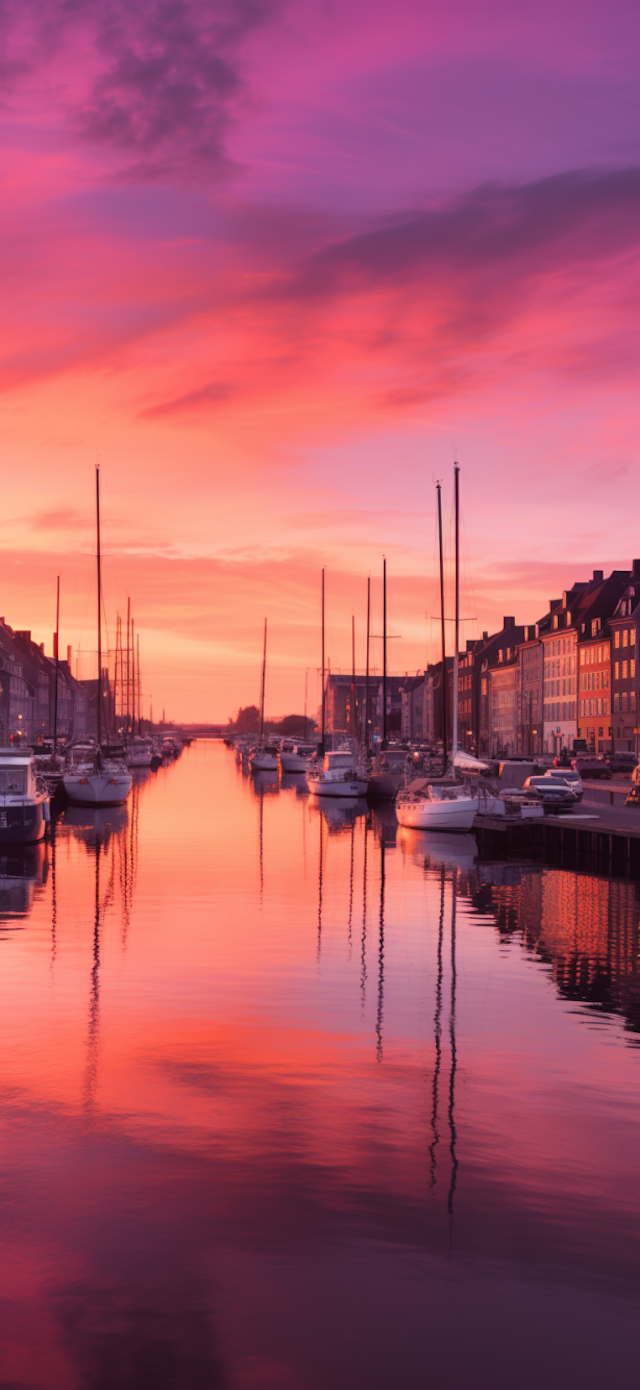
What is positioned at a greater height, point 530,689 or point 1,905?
point 530,689

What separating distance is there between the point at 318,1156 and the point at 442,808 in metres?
49.4

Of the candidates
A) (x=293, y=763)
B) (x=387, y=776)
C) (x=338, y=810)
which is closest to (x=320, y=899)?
(x=338, y=810)

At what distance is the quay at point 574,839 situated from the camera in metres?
50.6

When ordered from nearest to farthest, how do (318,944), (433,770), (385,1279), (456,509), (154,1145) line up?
(385,1279), (154,1145), (318,944), (456,509), (433,770)

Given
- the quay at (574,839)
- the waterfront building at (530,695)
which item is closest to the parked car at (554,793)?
the quay at (574,839)

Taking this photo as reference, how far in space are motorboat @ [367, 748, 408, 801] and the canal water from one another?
63.7 metres

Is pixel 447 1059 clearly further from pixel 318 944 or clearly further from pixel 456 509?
pixel 456 509

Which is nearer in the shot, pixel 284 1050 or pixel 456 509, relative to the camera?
pixel 284 1050

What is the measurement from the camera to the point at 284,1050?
19906 millimetres

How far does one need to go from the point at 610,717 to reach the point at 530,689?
1432 inches

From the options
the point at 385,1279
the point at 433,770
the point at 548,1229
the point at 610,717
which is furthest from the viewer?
the point at 610,717

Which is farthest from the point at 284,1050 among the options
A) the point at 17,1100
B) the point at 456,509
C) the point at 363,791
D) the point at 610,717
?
the point at 610,717


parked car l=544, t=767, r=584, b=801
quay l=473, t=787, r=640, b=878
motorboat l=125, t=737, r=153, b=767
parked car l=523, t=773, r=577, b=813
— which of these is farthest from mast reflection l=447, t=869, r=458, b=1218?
motorboat l=125, t=737, r=153, b=767

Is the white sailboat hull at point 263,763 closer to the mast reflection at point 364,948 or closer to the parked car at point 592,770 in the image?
the parked car at point 592,770
